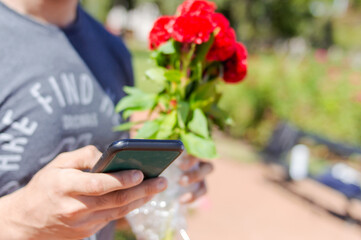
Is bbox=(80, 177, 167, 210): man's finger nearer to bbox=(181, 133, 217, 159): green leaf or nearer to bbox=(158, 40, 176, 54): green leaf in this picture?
bbox=(181, 133, 217, 159): green leaf

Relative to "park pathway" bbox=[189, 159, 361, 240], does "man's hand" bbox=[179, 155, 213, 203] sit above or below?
above

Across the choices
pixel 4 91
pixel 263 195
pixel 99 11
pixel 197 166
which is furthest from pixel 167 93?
pixel 99 11

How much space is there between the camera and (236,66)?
4.41 ft

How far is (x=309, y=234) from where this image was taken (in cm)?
457

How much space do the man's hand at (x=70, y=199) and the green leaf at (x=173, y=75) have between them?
396 mm

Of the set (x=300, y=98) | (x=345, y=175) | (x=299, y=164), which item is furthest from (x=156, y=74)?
(x=300, y=98)

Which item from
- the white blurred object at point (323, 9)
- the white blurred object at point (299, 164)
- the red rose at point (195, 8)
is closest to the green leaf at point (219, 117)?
the red rose at point (195, 8)

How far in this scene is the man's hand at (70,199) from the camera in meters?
0.86

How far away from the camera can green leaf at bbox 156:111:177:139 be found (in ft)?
4.10

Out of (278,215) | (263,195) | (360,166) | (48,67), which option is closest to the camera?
(48,67)

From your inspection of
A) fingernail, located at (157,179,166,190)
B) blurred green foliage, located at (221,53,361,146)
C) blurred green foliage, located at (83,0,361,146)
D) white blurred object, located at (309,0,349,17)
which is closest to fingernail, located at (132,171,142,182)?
fingernail, located at (157,179,166,190)

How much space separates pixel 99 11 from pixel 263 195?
908 inches

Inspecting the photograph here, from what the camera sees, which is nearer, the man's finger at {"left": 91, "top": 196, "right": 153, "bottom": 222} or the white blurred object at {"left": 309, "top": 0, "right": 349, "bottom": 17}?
the man's finger at {"left": 91, "top": 196, "right": 153, "bottom": 222}

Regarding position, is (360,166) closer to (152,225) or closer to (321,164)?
(321,164)
